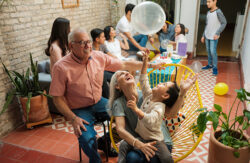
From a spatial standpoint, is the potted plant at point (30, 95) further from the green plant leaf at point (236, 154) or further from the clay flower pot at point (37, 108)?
the green plant leaf at point (236, 154)

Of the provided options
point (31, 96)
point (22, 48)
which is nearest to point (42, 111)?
point (31, 96)

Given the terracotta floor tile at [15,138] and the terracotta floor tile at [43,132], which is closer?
the terracotta floor tile at [15,138]

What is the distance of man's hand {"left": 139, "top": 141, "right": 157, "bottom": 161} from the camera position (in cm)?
142

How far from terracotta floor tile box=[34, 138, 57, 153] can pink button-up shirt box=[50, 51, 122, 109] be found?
0.92 m

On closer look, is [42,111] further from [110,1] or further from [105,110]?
[110,1]

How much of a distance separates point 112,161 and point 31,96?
143 centimetres

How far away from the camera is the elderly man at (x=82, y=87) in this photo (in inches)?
72.1

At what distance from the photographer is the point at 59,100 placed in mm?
1885

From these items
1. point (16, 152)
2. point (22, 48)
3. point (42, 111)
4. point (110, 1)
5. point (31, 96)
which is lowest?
point (16, 152)

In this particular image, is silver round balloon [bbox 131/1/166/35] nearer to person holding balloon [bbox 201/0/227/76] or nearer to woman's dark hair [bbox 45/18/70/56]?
woman's dark hair [bbox 45/18/70/56]

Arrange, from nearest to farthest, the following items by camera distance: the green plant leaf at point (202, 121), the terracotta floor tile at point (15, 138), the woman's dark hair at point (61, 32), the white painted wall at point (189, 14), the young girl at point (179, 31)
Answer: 1. the green plant leaf at point (202, 121)
2. the woman's dark hair at point (61, 32)
3. the terracotta floor tile at point (15, 138)
4. the young girl at point (179, 31)
5. the white painted wall at point (189, 14)

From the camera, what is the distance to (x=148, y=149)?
1.42 m

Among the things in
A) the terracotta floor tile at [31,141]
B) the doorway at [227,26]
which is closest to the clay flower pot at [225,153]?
the terracotta floor tile at [31,141]

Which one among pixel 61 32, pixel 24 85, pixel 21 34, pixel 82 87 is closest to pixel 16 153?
pixel 24 85
